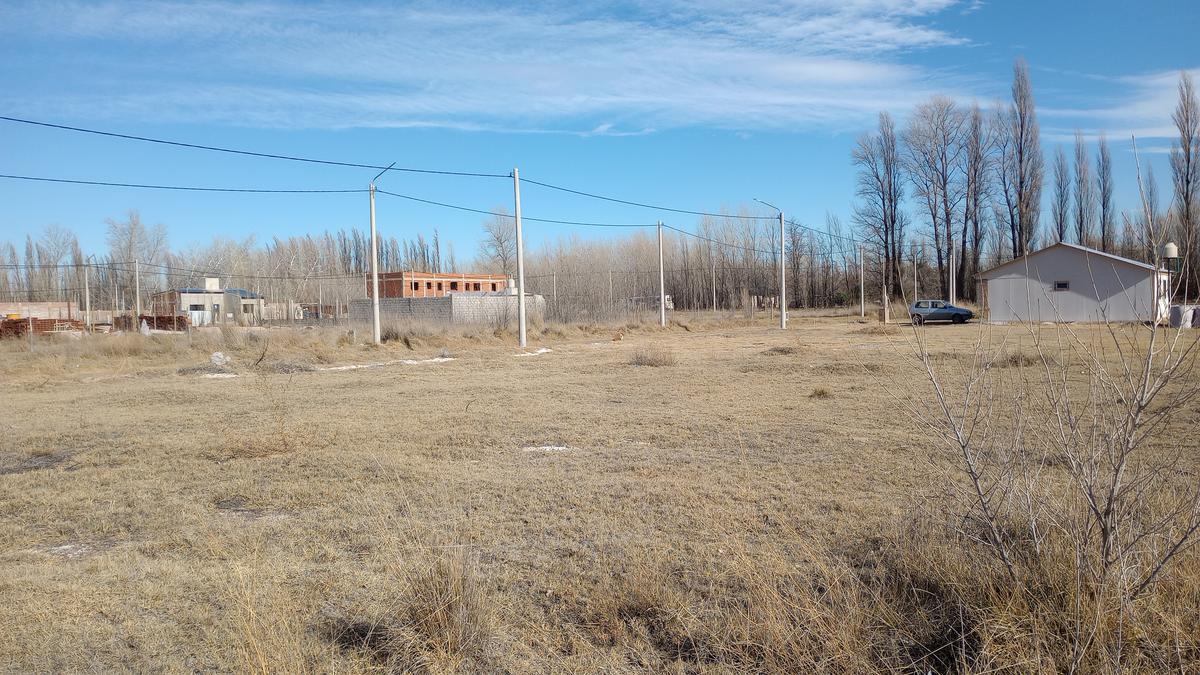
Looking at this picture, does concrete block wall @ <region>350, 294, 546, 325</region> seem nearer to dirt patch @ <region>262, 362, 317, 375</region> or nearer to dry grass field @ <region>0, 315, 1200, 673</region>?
dirt patch @ <region>262, 362, 317, 375</region>

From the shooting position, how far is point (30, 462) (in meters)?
8.22

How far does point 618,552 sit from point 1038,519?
238 cm

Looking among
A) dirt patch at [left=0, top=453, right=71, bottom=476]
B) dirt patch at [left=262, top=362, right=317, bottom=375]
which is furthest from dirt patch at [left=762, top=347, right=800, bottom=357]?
dirt patch at [left=0, top=453, right=71, bottom=476]

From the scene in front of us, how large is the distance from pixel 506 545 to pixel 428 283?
64351 millimetres

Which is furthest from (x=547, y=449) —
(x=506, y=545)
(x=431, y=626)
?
(x=431, y=626)

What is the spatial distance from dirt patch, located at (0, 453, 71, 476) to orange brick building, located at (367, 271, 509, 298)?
1945 inches

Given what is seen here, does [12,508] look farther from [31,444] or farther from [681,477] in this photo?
Result: [681,477]

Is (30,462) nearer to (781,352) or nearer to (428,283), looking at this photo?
(781,352)

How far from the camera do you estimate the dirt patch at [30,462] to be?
7.87m

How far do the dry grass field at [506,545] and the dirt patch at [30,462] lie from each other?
7 cm

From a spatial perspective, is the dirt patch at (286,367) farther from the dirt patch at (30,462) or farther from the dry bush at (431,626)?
the dry bush at (431,626)

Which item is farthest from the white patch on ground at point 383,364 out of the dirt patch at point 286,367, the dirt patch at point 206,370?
the dirt patch at point 206,370

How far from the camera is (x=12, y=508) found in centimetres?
624

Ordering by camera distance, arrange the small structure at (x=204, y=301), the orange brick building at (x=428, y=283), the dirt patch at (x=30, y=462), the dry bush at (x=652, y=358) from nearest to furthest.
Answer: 1. the dirt patch at (x=30, y=462)
2. the dry bush at (x=652, y=358)
3. the small structure at (x=204, y=301)
4. the orange brick building at (x=428, y=283)
